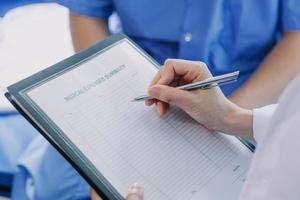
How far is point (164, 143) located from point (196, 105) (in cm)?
8

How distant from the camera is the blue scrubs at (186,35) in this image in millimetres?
833

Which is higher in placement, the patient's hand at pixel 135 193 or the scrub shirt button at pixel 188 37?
the scrub shirt button at pixel 188 37

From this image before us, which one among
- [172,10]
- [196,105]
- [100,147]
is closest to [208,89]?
[196,105]

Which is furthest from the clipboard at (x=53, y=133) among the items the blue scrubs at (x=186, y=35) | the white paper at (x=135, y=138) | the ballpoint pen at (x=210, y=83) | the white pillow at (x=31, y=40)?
the white pillow at (x=31, y=40)

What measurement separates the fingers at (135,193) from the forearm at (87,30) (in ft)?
1.58

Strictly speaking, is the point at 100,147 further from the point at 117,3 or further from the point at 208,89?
the point at 117,3

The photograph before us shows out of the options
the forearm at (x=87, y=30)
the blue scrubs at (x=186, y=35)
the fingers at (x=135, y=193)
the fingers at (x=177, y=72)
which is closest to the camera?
the fingers at (x=135, y=193)

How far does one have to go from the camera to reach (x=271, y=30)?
0.91 meters

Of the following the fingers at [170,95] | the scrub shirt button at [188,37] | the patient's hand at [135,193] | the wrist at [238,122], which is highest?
the fingers at [170,95]

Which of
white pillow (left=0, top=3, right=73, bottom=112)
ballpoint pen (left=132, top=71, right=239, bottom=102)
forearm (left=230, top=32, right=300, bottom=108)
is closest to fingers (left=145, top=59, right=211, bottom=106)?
ballpoint pen (left=132, top=71, right=239, bottom=102)

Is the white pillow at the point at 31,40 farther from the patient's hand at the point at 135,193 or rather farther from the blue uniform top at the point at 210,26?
Result: the patient's hand at the point at 135,193

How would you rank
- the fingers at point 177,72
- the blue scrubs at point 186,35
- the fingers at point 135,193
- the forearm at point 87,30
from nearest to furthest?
the fingers at point 135,193
the fingers at point 177,72
the blue scrubs at point 186,35
the forearm at point 87,30

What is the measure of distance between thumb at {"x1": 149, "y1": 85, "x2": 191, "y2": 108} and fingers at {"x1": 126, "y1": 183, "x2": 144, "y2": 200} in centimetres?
14

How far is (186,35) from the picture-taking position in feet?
2.95
